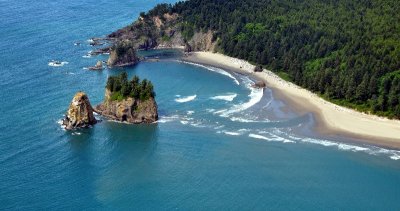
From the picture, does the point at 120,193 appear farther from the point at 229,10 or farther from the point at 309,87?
the point at 229,10

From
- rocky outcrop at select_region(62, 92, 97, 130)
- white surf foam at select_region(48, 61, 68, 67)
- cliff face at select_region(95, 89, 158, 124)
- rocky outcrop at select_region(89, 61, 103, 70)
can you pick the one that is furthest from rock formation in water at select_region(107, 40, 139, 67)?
rocky outcrop at select_region(62, 92, 97, 130)

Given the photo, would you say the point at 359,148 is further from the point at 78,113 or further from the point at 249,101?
the point at 78,113

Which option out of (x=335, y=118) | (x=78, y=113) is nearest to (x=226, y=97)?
(x=335, y=118)

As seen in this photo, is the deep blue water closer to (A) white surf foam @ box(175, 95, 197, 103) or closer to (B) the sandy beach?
(A) white surf foam @ box(175, 95, 197, 103)

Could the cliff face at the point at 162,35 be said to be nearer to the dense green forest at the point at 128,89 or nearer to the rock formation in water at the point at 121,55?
the rock formation in water at the point at 121,55

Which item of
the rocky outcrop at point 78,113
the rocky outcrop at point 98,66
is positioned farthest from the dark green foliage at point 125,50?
the rocky outcrop at point 78,113

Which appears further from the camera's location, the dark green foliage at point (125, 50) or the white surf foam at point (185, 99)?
the dark green foliage at point (125, 50)

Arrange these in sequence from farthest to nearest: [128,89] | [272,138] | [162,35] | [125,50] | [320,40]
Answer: [162,35]
[125,50]
[320,40]
[128,89]
[272,138]
